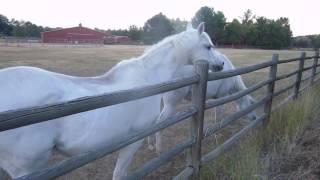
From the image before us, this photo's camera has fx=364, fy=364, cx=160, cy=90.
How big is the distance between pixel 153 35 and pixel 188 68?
73942 millimetres

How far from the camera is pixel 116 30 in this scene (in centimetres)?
11219

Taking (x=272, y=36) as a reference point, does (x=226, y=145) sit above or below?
below

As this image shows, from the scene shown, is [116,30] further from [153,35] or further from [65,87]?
[65,87]

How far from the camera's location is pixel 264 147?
16.6ft

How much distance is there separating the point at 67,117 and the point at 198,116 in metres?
1.36

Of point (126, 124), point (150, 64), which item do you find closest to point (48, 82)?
point (126, 124)

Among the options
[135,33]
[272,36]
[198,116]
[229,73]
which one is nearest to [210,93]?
[229,73]

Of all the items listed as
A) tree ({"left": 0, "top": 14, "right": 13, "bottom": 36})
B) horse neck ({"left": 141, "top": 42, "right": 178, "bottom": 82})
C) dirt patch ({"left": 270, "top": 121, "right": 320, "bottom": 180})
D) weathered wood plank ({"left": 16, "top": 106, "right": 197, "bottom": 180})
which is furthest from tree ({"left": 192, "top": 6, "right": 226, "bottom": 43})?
weathered wood plank ({"left": 16, "top": 106, "right": 197, "bottom": 180})

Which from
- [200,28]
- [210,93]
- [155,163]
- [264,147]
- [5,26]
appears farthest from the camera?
[5,26]

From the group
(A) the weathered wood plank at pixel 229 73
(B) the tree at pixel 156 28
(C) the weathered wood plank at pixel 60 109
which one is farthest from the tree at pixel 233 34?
(C) the weathered wood plank at pixel 60 109

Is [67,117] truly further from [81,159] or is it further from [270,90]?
[270,90]

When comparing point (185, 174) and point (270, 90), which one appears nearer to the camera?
point (185, 174)

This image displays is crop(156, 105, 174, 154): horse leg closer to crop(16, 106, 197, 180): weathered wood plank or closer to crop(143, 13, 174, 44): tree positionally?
crop(16, 106, 197, 180): weathered wood plank

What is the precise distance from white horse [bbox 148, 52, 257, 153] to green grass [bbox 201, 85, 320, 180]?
78 centimetres
